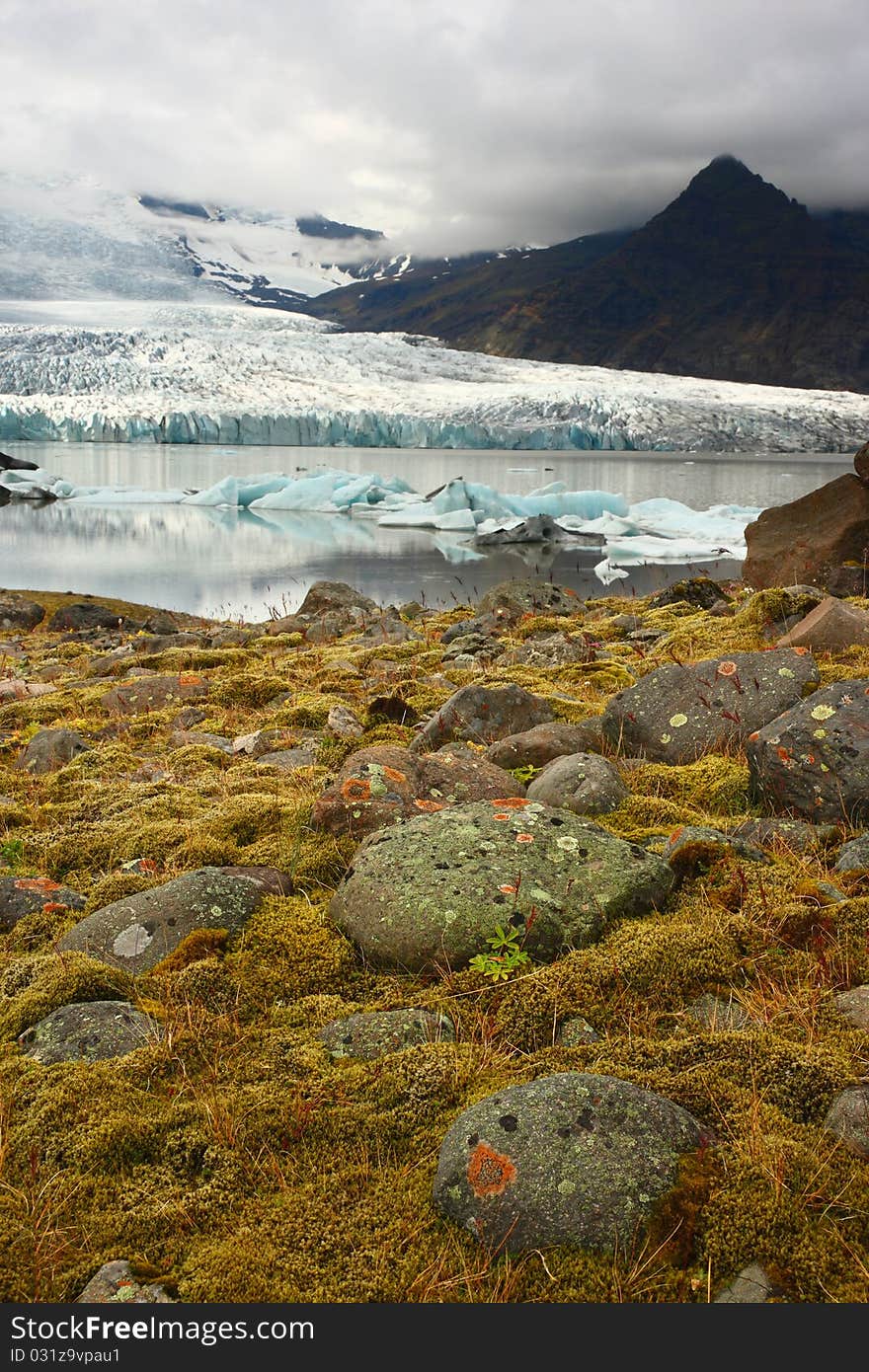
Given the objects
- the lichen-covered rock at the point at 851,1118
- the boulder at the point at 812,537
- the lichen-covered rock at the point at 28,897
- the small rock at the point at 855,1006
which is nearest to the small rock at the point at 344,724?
the lichen-covered rock at the point at 28,897

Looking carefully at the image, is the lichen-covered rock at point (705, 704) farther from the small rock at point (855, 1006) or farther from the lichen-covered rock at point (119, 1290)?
the lichen-covered rock at point (119, 1290)

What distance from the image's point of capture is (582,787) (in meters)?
4.01

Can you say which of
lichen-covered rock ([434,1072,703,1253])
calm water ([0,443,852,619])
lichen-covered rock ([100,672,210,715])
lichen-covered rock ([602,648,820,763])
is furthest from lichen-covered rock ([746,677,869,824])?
calm water ([0,443,852,619])

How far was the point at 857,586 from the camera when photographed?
383 inches

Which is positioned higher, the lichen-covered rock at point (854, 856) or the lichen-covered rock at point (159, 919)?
the lichen-covered rock at point (854, 856)

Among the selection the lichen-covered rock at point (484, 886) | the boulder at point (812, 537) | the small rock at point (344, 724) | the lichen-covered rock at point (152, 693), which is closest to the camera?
the lichen-covered rock at point (484, 886)

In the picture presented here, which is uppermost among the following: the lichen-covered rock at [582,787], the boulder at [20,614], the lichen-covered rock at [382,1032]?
the lichen-covered rock at [582,787]

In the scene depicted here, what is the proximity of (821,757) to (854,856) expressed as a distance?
508 mm

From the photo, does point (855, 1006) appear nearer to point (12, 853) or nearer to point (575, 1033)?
point (575, 1033)

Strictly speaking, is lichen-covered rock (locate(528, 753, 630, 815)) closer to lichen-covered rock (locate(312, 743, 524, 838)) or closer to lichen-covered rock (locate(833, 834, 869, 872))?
lichen-covered rock (locate(312, 743, 524, 838))

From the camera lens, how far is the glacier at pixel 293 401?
53.0 metres

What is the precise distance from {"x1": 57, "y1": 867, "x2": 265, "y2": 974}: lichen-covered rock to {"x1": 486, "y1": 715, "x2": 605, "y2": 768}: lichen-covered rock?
1675mm

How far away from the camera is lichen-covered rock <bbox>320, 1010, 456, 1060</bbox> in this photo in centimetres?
249

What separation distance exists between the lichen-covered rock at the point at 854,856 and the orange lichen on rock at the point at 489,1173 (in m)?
1.83
